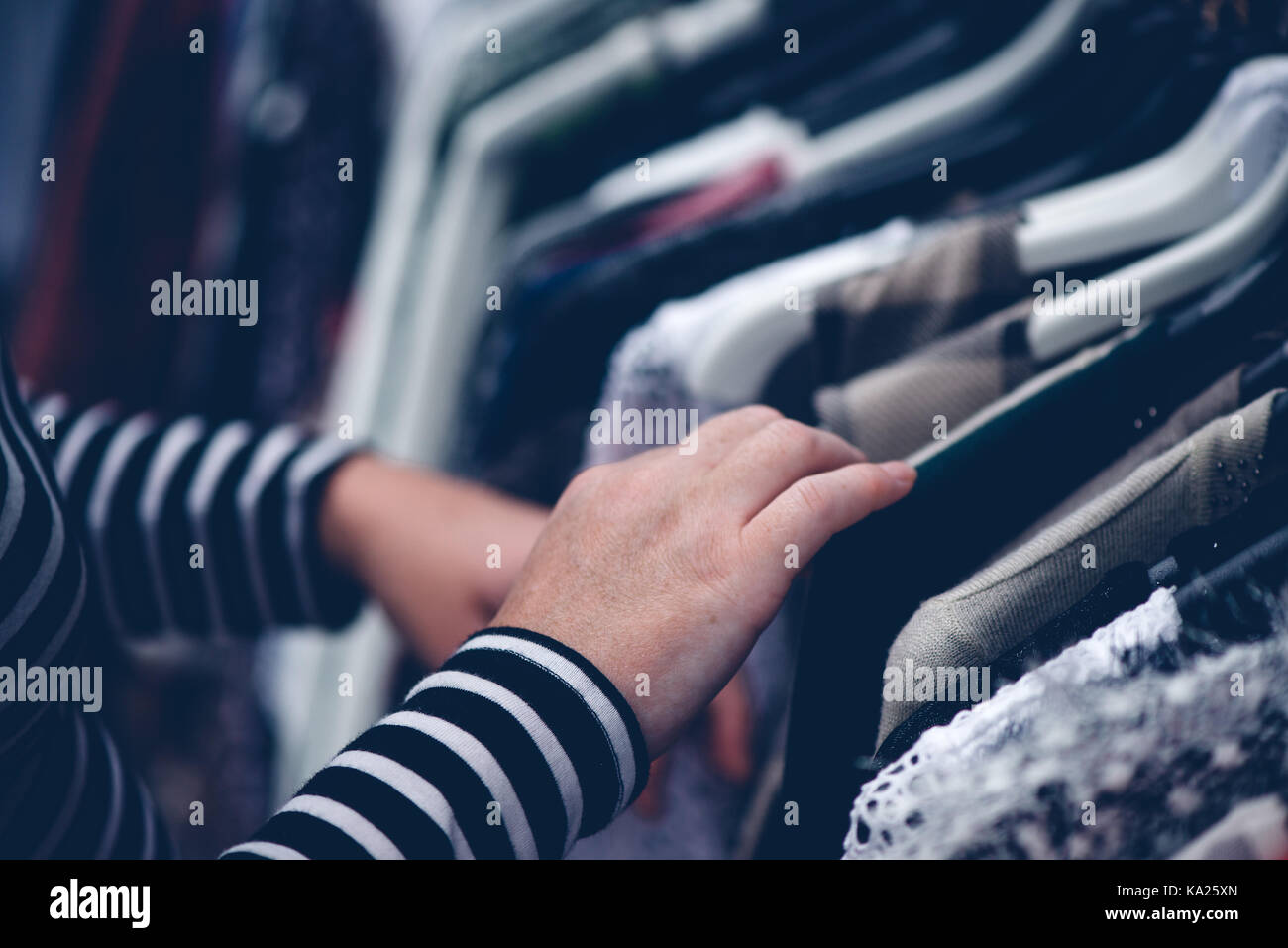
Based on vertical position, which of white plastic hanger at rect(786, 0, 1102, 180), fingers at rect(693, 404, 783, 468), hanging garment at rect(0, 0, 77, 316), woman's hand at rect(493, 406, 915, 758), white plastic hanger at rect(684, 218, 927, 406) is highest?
hanging garment at rect(0, 0, 77, 316)

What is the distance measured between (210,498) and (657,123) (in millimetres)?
416

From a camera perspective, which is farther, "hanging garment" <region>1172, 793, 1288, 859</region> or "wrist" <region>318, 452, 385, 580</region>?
"wrist" <region>318, 452, 385, 580</region>

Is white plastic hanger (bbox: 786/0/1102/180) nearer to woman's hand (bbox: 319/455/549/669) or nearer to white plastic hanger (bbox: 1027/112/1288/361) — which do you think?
white plastic hanger (bbox: 1027/112/1288/361)

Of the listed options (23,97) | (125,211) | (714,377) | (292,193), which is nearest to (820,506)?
(714,377)

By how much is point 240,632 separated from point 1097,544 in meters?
0.51

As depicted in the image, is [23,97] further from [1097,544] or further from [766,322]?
[1097,544]

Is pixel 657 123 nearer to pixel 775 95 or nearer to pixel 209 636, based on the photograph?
pixel 775 95

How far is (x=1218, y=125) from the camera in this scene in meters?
0.40

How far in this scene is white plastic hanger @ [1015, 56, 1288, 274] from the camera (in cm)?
39

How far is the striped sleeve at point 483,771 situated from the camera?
302 millimetres

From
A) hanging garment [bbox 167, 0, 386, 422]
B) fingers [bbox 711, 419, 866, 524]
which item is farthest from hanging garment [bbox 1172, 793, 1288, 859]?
hanging garment [bbox 167, 0, 386, 422]

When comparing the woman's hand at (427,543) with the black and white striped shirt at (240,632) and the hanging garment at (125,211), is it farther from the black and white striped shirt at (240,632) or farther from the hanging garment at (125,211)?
the hanging garment at (125,211)

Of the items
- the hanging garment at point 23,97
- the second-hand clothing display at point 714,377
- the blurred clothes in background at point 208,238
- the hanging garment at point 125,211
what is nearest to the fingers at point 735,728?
the second-hand clothing display at point 714,377

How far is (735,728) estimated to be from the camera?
21.9 inches
